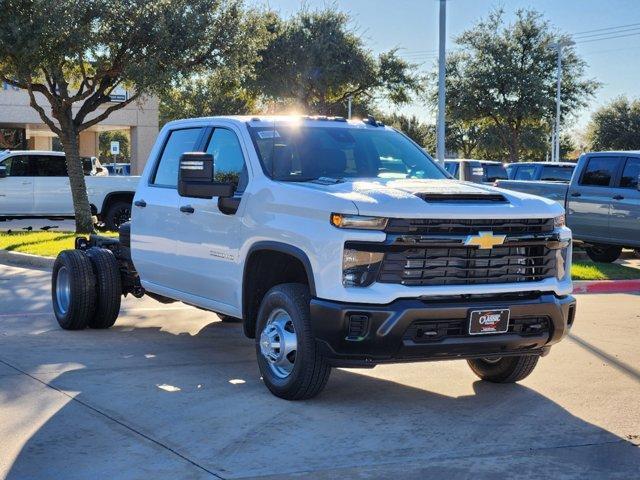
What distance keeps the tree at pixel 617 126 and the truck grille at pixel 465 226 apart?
55.2m

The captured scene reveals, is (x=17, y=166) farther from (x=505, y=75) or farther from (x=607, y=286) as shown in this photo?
(x=505, y=75)

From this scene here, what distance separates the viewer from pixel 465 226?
6004 millimetres

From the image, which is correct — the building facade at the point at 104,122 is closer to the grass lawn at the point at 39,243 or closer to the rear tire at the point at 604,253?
the grass lawn at the point at 39,243

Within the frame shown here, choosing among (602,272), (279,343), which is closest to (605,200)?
(602,272)

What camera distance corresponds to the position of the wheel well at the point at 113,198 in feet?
70.9

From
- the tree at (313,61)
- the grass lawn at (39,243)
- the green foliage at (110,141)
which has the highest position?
the tree at (313,61)

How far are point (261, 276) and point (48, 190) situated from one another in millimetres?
16570

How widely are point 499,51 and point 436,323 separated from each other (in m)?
38.6

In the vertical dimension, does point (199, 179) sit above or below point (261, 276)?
above

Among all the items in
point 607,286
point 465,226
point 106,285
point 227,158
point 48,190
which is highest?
point 227,158

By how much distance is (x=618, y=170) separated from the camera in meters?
15.7

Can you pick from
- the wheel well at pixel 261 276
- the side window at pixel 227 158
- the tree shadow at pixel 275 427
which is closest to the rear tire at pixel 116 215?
the tree shadow at pixel 275 427

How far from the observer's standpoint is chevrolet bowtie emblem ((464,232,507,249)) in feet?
19.7

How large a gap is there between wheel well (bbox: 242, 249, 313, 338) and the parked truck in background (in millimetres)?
9713
